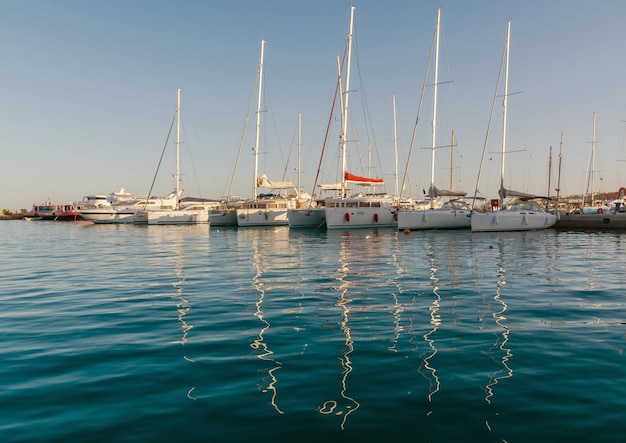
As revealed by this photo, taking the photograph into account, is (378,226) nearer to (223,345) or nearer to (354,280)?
(354,280)

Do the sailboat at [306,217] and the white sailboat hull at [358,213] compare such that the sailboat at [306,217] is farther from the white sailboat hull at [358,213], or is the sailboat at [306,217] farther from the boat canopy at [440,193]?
the boat canopy at [440,193]

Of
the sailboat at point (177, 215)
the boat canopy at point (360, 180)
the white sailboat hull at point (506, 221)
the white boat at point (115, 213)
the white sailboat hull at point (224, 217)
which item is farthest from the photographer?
the white boat at point (115, 213)

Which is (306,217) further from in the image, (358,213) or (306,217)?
(358,213)

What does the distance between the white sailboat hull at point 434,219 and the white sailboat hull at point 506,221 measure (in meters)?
3.46

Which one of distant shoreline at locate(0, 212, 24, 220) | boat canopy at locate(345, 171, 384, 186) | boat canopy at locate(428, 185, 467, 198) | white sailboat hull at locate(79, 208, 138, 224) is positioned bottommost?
distant shoreline at locate(0, 212, 24, 220)

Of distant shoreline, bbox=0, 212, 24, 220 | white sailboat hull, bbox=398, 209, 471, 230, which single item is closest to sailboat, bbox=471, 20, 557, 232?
white sailboat hull, bbox=398, 209, 471, 230

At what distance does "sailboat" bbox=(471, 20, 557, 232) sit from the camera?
3947cm

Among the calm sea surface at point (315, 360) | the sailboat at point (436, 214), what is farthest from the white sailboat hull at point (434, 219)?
the calm sea surface at point (315, 360)

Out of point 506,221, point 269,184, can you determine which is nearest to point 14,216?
point 269,184

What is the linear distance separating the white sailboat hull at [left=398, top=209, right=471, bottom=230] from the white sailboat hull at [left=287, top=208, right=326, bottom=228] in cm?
1123

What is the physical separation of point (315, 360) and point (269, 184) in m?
53.1

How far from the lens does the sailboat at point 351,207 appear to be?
1826 inches

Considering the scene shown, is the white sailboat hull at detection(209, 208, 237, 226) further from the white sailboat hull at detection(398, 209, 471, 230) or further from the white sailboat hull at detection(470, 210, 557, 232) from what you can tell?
the white sailboat hull at detection(470, 210, 557, 232)

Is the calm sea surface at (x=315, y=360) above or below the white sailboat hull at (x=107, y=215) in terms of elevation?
above
